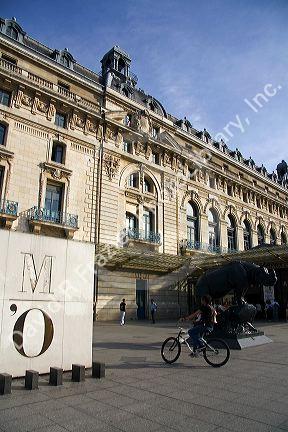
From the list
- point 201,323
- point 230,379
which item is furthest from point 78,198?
point 230,379

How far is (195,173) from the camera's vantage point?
1377 inches

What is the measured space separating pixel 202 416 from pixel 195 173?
3135cm

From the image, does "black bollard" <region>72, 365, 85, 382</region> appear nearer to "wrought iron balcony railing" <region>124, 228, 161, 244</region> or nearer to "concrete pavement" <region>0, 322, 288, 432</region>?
"concrete pavement" <region>0, 322, 288, 432</region>

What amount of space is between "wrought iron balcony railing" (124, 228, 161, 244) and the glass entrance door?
3.37 meters

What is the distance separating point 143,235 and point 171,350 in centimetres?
1903

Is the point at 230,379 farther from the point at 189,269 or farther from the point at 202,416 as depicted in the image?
the point at 189,269

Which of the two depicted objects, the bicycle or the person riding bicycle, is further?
the person riding bicycle

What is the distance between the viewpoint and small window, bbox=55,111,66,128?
24828 millimetres

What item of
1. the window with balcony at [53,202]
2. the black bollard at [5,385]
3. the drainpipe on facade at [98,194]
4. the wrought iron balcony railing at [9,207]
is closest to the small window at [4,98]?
the window with balcony at [53,202]

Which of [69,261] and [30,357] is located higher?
[69,261]

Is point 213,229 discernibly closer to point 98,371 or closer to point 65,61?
point 65,61

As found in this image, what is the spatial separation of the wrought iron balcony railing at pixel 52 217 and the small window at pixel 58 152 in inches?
158

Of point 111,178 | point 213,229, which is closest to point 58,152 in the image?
point 111,178

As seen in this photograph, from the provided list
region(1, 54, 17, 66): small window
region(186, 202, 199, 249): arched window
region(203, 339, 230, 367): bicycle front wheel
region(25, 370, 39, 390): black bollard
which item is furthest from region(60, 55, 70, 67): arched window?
region(25, 370, 39, 390): black bollard
